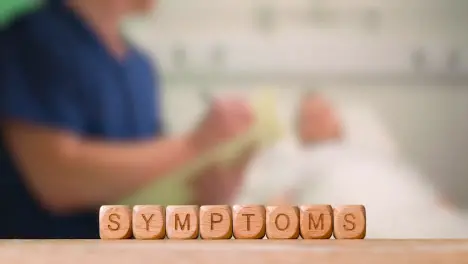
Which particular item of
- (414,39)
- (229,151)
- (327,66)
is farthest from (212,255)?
(414,39)

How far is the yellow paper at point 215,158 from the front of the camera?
5.14 ft

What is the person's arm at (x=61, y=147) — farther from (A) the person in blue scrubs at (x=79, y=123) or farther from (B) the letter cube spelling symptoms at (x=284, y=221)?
(B) the letter cube spelling symptoms at (x=284, y=221)

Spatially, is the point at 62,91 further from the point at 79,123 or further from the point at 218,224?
the point at 218,224

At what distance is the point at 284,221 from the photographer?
1.10m

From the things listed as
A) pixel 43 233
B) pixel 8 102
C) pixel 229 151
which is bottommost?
pixel 43 233

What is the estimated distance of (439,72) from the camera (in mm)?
1568

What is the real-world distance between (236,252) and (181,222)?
14cm

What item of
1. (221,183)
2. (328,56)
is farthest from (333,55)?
(221,183)

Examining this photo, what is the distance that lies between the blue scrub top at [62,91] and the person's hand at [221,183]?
0.15 m

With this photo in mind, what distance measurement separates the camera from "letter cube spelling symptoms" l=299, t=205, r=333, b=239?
1094 mm

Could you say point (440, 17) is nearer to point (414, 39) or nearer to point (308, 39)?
point (414, 39)

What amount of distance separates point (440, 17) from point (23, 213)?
982mm

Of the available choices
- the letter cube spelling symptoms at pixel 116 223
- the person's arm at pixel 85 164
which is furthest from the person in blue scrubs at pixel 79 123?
the letter cube spelling symptoms at pixel 116 223

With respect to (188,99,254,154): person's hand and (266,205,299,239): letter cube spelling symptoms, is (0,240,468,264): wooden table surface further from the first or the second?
(188,99,254,154): person's hand
